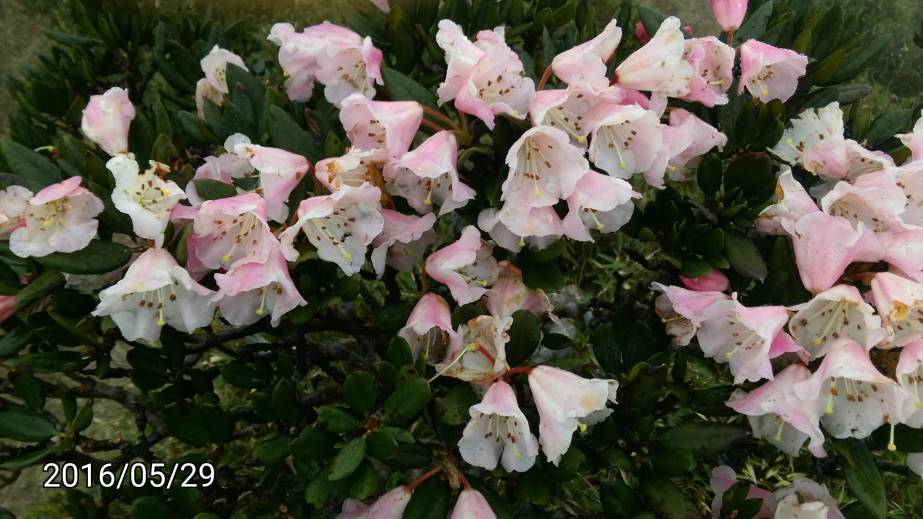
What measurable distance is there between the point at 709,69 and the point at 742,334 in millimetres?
431

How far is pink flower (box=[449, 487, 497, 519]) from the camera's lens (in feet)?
3.53

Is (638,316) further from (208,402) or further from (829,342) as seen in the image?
(208,402)

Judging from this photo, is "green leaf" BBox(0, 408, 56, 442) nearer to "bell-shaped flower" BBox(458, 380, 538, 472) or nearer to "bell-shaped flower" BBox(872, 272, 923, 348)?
"bell-shaped flower" BBox(458, 380, 538, 472)

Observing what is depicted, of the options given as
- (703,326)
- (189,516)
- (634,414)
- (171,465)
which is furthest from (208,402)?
(703,326)

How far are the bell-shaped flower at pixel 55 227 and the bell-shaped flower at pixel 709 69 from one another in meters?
0.86

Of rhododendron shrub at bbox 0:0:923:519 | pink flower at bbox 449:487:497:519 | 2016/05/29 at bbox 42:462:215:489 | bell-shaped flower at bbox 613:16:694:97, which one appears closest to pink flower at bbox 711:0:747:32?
rhododendron shrub at bbox 0:0:923:519

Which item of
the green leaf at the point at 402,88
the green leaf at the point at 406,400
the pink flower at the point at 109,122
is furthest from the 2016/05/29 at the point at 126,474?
the green leaf at the point at 402,88

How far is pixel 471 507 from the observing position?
1081mm

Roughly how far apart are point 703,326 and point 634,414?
163 millimetres

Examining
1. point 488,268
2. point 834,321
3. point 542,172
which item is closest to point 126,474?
point 488,268

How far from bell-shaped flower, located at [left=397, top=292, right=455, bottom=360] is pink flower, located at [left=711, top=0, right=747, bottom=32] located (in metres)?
0.69

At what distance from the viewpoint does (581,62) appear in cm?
108

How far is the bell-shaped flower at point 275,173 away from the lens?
1.06m

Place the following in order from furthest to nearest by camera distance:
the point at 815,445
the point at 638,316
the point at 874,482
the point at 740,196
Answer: the point at 638,316 < the point at 740,196 < the point at 874,482 < the point at 815,445
